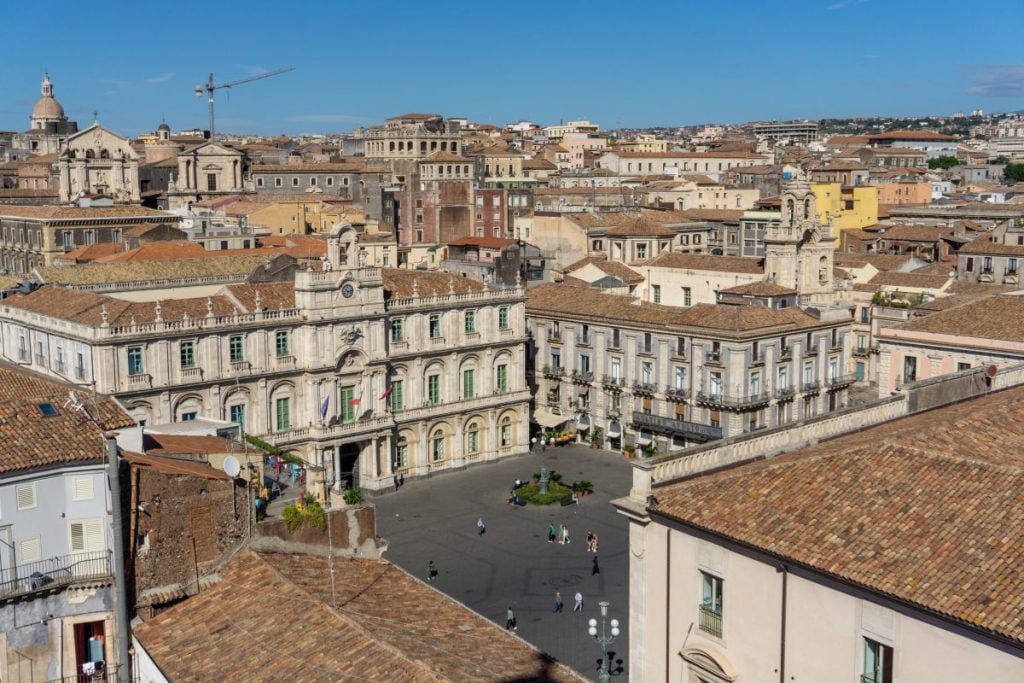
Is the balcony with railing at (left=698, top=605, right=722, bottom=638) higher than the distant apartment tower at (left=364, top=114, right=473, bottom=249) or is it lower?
lower

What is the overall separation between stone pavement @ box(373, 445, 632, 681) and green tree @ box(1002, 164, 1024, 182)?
128666mm

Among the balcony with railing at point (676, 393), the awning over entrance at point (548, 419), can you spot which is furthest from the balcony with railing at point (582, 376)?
the balcony with railing at point (676, 393)

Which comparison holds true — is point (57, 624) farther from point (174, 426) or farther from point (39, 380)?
point (174, 426)

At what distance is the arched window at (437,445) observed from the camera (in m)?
65.0

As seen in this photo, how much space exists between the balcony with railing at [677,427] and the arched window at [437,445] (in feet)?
37.5

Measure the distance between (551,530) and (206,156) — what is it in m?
86.4

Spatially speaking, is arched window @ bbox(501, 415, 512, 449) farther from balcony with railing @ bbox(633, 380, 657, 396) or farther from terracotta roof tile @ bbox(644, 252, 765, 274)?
terracotta roof tile @ bbox(644, 252, 765, 274)

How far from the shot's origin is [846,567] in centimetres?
2145

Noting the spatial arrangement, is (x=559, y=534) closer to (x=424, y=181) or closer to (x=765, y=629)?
(x=765, y=629)

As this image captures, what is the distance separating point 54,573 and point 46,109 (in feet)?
564

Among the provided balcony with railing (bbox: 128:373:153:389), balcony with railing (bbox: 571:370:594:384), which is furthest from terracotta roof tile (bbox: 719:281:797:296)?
balcony with railing (bbox: 128:373:153:389)

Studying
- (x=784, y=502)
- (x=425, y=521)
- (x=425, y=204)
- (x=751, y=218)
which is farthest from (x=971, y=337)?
(x=425, y=204)

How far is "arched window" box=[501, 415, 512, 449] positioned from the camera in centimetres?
6856

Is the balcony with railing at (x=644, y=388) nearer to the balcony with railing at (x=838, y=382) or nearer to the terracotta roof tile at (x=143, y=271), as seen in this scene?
the balcony with railing at (x=838, y=382)
